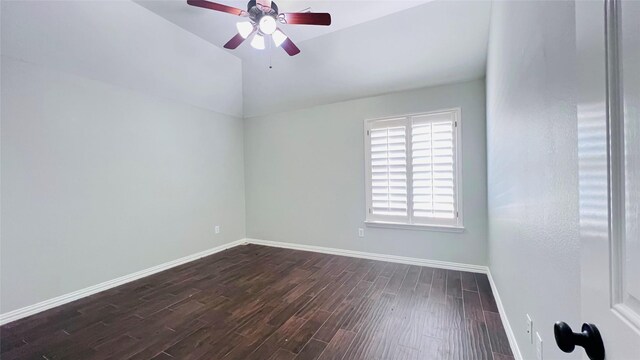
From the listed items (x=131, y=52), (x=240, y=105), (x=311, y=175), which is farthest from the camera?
(x=240, y=105)

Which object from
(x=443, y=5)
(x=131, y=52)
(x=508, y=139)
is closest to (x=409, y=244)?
(x=508, y=139)

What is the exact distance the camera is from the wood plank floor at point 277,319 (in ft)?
6.15

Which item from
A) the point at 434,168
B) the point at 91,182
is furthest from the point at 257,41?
the point at 434,168

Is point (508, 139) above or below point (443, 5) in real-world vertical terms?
below

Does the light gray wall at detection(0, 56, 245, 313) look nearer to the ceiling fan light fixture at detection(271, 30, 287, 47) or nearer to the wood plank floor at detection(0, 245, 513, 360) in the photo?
the wood plank floor at detection(0, 245, 513, 360)

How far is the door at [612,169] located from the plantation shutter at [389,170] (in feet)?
10.2

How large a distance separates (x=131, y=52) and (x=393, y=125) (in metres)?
3.36

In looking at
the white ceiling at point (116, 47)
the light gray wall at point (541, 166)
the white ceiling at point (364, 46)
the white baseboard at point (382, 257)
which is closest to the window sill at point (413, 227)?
the white baseboard at point (382, 257)

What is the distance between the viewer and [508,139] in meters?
1.73

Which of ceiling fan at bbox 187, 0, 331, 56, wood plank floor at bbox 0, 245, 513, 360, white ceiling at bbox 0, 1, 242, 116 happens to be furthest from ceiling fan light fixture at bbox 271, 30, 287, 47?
wood plank floor at bbox 0, 245, 513, 360

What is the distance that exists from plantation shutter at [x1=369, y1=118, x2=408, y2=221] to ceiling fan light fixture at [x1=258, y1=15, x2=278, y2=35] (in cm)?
209

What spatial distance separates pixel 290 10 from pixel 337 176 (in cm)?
234

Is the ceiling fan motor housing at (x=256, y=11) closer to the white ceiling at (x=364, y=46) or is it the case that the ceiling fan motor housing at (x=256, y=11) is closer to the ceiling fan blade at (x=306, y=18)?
the ceiling fan blade at (x=306, y=18)

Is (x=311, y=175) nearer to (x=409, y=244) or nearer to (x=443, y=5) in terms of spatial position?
(x=409, y=244)
